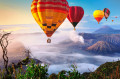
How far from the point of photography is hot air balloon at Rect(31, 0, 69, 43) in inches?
1140

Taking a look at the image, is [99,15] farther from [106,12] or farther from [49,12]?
[49,12]

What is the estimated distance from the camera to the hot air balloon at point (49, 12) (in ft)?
95.0

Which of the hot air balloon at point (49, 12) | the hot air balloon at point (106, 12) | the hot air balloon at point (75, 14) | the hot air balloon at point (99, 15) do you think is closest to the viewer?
the hot air balloon at point (49, 12)

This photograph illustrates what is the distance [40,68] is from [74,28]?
35630 millimetres

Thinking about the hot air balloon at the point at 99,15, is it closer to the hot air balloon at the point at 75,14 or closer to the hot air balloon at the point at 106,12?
the hot air balloon at the point at 106,12

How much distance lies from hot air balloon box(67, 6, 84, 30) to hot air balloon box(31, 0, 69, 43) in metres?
13.9

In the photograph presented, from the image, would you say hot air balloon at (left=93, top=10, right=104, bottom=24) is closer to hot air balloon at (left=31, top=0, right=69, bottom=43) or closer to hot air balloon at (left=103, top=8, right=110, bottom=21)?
hot air balloon at (left=103, top=8, right=110, bottom=21)

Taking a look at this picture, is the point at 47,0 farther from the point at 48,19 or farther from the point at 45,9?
the point at 48,19

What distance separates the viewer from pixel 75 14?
44.6 metres

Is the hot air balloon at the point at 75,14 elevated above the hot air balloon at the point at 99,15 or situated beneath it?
situated beneath

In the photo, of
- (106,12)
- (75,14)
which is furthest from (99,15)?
(75,14)

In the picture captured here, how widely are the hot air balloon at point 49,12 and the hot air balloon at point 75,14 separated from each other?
1395 centimetres

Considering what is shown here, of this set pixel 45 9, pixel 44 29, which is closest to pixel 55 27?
pixel 44 29

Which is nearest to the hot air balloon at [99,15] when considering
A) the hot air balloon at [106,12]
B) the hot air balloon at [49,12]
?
the hot air balloon at [106,12]
